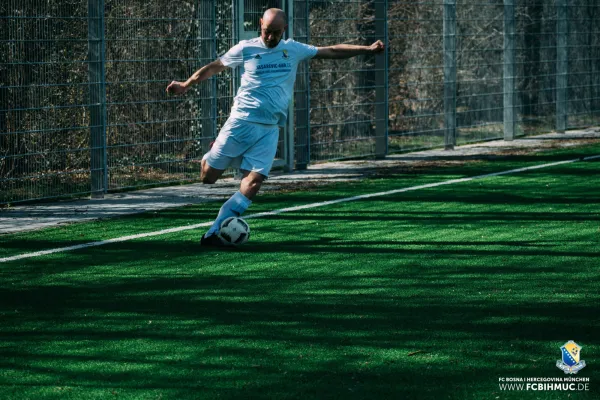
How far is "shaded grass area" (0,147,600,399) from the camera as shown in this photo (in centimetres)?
545

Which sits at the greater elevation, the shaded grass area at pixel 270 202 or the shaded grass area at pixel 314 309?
the shaded grass area at pixel 270 202

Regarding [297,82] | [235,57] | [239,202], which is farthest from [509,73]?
[239,202]

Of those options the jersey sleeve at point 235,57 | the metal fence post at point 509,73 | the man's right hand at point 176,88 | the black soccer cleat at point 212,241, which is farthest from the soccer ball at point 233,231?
the metal fence post at point 509,73

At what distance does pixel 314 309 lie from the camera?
6973 mm

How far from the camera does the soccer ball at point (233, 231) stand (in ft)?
30.0

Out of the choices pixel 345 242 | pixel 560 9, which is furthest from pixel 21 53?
pixel 560 9

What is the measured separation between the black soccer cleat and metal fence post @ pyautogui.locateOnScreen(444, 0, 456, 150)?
953 centimetres

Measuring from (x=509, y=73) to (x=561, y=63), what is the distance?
6.72 ft

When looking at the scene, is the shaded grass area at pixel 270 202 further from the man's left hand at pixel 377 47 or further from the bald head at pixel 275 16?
the man's left hand at pixel 377 47

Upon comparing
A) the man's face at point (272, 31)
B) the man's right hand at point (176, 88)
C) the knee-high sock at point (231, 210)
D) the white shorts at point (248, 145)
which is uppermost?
the man's face at point (272, 31)

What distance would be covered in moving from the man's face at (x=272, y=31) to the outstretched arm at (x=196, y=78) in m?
0.56

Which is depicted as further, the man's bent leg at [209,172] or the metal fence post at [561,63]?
the metal fence post at [561,63]

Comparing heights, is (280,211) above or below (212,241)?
above

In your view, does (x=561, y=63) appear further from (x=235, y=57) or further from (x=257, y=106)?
(x=257, y=106)
